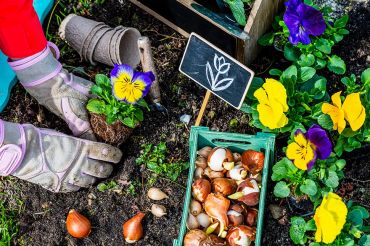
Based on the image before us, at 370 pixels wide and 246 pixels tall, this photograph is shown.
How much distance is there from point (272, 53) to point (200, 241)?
0.88 metres

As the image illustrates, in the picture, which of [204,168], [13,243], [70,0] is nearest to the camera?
[204,168]

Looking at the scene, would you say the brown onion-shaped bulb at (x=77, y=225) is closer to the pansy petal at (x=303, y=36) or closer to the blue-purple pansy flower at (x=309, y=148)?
the blue-purple pansy flower at (x=309, y=148)

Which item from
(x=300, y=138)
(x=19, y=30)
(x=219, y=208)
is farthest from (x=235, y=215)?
(x=19, y=30)

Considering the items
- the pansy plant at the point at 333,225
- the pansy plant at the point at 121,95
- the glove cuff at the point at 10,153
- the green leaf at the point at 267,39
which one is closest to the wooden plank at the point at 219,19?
the green leaf at the point at 267,39

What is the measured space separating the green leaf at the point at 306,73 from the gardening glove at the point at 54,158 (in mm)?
774

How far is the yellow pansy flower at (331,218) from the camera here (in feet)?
7.04

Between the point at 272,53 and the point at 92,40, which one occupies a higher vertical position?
the point at 272,53

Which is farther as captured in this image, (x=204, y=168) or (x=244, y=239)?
(x=204, y=168)

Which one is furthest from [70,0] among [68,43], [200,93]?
[200,93]

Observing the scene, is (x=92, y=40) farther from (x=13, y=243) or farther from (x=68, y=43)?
(x=13, y=243)

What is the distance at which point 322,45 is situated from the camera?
8.31 feet

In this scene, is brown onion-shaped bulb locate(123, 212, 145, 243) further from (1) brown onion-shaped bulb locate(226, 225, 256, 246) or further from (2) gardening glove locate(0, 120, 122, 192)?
(1) brown onion-shaped bulb locate(226, 225, 256, 246)

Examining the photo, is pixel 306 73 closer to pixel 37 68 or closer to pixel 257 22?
pixel 257 22

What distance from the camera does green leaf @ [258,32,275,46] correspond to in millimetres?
2631
